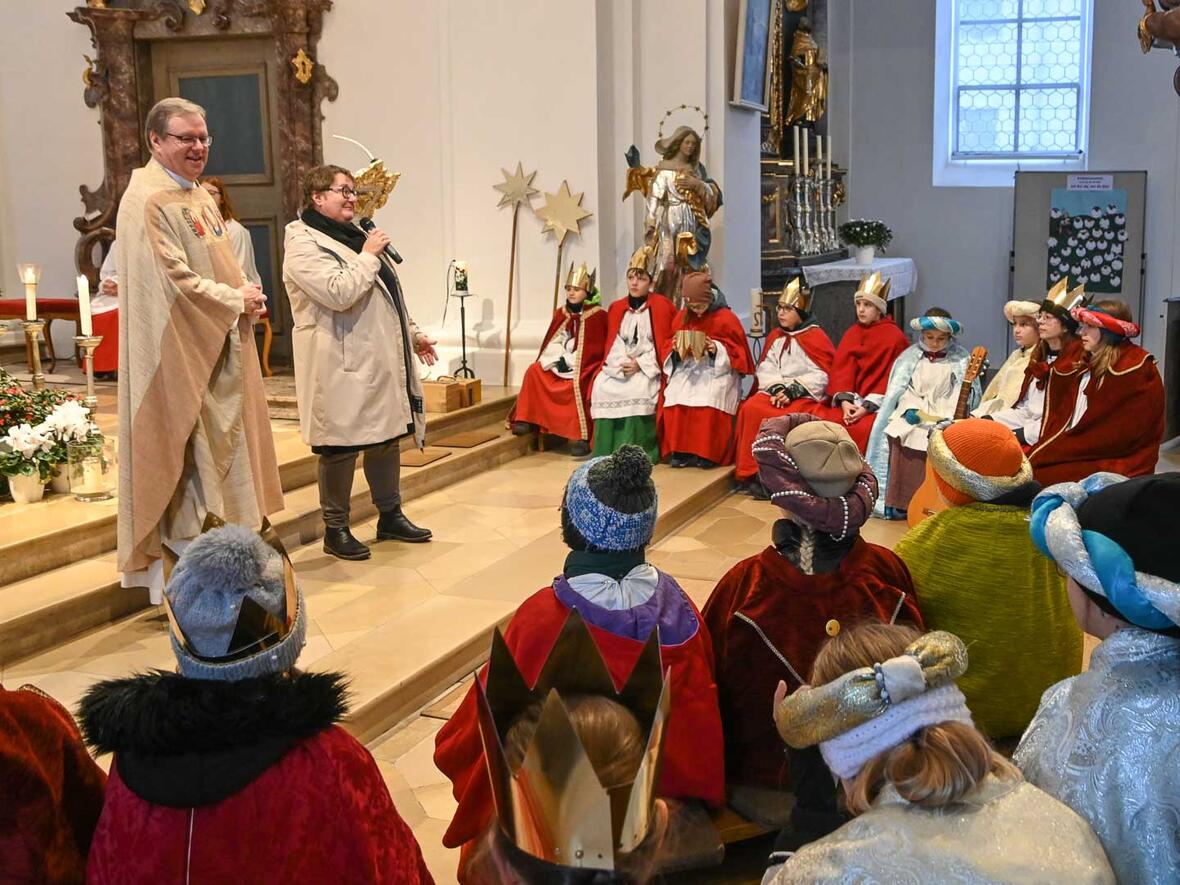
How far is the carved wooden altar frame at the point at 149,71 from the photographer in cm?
930

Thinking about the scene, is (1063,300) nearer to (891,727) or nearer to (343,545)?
(343,545)

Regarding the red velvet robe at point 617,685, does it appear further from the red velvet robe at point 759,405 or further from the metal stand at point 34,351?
the red velvet robe at point 759,405

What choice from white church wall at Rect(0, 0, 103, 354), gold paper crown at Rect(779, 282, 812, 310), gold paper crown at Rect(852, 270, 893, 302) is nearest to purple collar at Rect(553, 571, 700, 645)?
gold paper crown at Rect(852, 270, 893, 302)

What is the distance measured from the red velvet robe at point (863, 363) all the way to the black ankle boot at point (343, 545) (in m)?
2.71

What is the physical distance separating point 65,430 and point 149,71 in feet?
16.2

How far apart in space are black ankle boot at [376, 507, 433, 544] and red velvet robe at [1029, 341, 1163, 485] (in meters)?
2.88

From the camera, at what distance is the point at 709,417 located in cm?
760

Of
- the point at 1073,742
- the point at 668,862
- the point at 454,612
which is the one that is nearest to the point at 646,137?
the point at 454,612

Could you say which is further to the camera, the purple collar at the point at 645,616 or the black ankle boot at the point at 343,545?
the black ankle boot at the point at 343,545

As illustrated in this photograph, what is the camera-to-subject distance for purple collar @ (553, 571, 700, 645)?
9.32 ft

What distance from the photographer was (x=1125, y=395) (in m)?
5.70

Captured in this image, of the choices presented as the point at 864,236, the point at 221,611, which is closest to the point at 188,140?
the point at 221,611

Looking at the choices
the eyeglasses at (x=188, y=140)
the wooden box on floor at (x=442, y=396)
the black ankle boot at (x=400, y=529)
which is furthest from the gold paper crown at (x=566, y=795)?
the wooden box on floor at (x=442, y=396)

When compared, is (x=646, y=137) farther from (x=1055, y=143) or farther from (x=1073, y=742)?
(x=1073, y=742)
